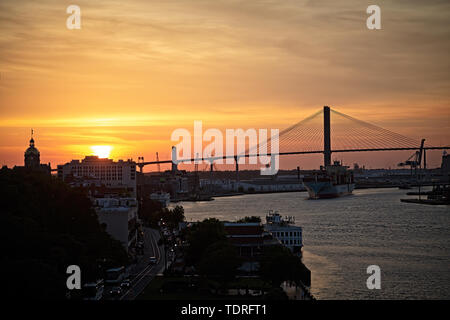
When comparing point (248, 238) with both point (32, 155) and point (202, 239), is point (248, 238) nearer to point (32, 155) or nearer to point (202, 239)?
point (202, 239)

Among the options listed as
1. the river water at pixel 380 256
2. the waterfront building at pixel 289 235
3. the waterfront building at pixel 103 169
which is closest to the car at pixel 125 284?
the river water at pixel 380 256

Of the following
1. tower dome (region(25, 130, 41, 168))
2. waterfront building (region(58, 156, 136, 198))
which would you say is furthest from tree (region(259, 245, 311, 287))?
waterfront building (region(58, 156, 136, 198))

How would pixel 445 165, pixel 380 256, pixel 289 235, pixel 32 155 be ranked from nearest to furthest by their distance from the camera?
pixel 380 256, pixel 289 235, pixel 32 155, pixel 445 165

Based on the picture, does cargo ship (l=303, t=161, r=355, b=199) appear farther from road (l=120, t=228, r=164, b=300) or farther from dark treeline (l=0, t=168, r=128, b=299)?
dark treeline (l=0, t=168, r=128, b=299)

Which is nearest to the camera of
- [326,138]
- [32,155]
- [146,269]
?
[146,269]

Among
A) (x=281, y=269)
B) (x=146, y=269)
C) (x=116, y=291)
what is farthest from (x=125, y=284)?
(x=281, y=269)

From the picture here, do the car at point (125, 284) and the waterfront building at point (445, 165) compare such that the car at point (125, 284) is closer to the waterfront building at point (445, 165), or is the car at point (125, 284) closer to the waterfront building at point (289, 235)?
the waterfront building at point (289, 235)
